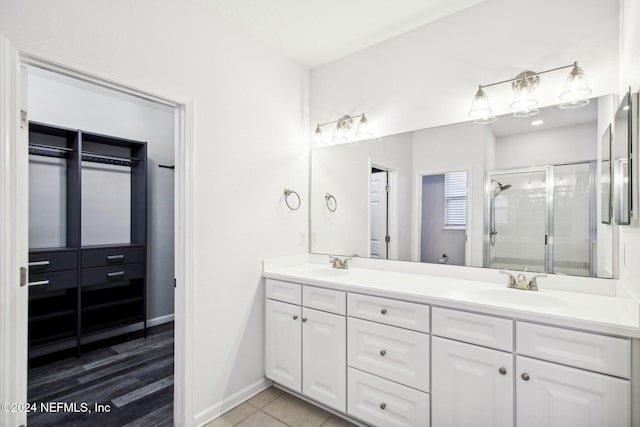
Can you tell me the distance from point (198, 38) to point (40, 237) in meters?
2.40

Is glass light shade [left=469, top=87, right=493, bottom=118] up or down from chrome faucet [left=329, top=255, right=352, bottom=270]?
up

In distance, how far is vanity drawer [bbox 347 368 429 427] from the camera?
1.62 meters

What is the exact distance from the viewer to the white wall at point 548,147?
1699 mm

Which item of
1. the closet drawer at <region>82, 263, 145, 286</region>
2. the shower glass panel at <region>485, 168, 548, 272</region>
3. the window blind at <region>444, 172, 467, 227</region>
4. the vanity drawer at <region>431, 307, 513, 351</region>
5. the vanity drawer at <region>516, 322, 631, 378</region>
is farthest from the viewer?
the closet drawer at <region>82, 263, 145, 286</region>

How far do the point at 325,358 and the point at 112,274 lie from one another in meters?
2.36

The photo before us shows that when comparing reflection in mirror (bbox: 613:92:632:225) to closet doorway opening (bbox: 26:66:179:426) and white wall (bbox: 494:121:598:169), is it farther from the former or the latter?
closet doorway opening (bbox: 26:66:179:426)

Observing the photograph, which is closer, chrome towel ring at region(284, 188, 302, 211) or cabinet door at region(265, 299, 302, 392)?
cabinet door at region(265, 299, 302, 392)

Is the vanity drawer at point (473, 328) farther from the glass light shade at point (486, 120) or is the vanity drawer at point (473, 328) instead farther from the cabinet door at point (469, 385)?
the glass light shade at point (486, 120)

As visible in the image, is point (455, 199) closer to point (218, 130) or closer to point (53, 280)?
point (218, 130)

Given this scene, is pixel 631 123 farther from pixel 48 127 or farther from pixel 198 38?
pixel 48 127

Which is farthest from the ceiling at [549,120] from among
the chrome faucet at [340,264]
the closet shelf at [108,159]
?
the closet shelf at [108,159]

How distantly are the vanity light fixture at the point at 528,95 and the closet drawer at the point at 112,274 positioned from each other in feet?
11.2

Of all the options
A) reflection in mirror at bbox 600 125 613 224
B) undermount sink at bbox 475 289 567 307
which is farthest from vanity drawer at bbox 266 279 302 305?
reflection in mirror at bbox 600 125 613 224

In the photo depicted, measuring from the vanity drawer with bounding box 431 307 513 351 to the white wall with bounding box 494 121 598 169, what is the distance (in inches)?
39.9
